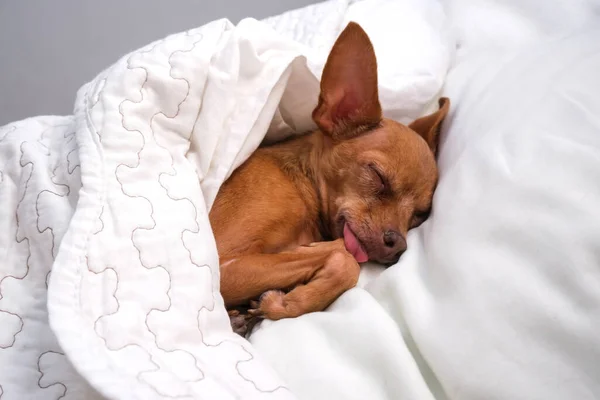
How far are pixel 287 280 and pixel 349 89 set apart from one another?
0.61 m

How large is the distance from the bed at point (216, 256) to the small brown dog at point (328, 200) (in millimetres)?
81

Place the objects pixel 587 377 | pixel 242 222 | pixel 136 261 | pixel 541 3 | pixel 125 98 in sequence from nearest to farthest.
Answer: pixel 587 377
pixel 136 261
pixel 125 98
pixel 242 222
pixel 541 3

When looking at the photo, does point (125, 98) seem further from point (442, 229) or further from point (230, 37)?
point (442, 229)

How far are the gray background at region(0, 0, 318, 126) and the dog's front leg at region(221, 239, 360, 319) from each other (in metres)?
1.70

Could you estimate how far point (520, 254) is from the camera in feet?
2.69

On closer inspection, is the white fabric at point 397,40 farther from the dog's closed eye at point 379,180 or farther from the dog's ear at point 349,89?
the dog's closed eye at point 379,180

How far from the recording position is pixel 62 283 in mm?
787

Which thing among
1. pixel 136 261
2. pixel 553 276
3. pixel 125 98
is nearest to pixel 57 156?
pixel 125 98

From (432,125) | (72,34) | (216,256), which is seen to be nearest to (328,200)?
(432,125)

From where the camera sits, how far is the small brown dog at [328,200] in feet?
3.86

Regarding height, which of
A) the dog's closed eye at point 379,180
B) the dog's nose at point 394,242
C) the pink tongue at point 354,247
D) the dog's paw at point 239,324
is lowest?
the dog's paw at point 239,324

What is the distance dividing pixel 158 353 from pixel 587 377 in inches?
25.6

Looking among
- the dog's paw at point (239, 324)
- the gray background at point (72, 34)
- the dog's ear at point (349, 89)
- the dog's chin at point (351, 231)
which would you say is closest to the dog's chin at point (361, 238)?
the dog's chin at point (351, 231)

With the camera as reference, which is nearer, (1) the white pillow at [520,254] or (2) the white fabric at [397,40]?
(1) the white pillow at [520,254]
